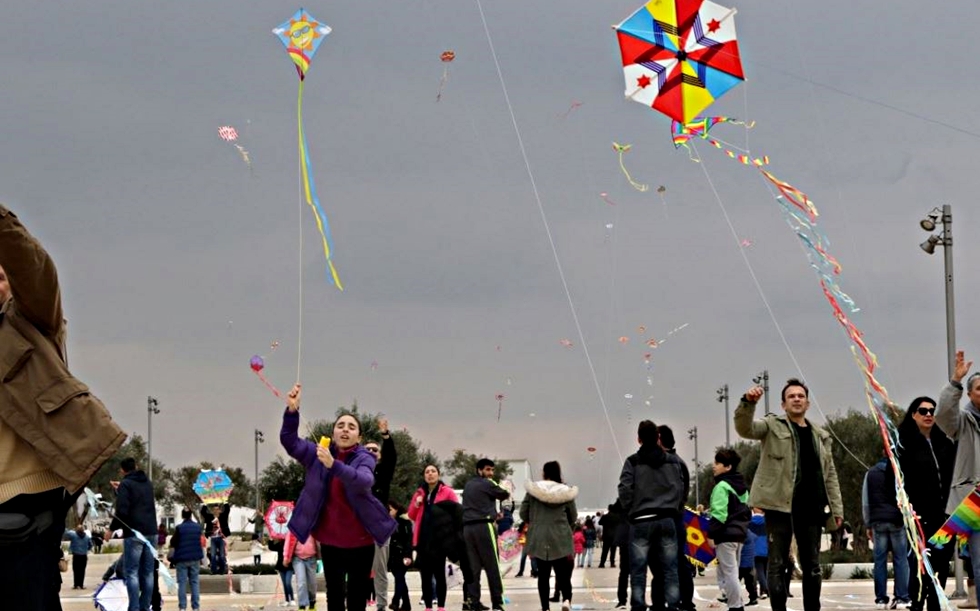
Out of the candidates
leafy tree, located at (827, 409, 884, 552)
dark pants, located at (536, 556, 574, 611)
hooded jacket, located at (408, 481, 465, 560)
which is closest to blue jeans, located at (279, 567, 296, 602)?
hooded jacket, located at (408, 481, 465, 560)

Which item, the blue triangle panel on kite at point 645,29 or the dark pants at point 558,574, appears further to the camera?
the dark pants at point 558,574

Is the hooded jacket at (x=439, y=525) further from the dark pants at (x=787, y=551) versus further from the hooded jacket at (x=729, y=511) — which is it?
the dark pants at (x=787, y=551)

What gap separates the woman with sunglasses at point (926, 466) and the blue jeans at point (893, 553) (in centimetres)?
370

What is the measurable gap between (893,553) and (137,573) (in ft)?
25.9

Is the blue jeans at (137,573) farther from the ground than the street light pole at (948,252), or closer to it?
closer to it

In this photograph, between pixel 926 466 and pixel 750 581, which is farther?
pixel 750 581

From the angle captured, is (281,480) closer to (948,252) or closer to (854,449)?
(854,449)

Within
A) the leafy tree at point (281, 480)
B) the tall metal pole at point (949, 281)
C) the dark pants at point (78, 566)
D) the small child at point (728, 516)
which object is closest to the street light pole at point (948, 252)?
the tall metal pole at point (949, 281)

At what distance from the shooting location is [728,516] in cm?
1395

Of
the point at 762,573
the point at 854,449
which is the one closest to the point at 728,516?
the point at 762,573

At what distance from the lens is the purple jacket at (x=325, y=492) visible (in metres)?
9.45

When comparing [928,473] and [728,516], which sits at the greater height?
[928,473]

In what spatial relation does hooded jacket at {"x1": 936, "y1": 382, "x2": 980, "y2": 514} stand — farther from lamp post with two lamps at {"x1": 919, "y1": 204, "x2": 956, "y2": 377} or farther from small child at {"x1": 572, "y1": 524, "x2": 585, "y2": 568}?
small child at {"x1": 572, "y1": 524, "x2": 585, "y2": 568}

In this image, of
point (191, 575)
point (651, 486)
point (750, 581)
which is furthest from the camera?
point (191, 575)
